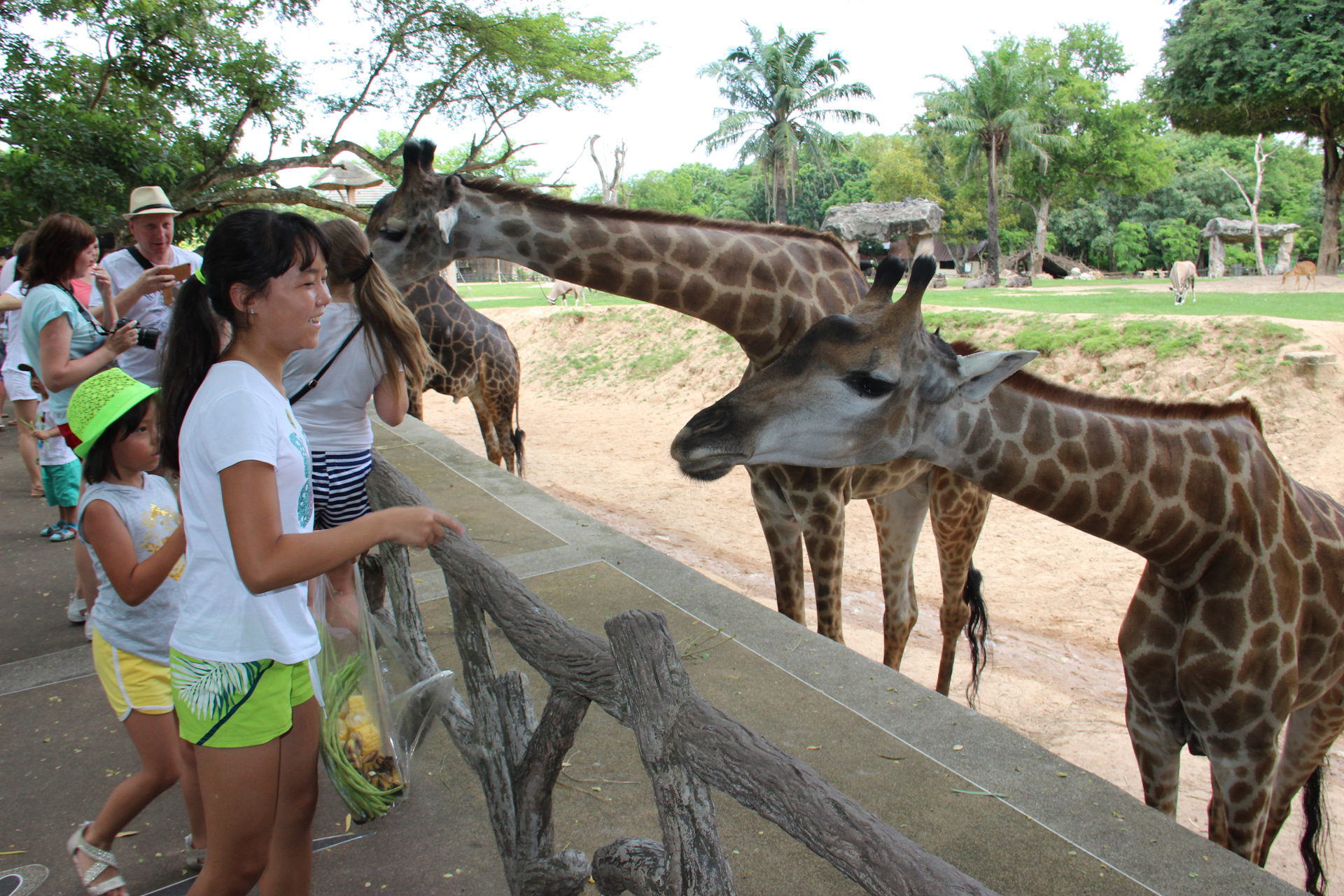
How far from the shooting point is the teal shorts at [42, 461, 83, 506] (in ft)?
15.9

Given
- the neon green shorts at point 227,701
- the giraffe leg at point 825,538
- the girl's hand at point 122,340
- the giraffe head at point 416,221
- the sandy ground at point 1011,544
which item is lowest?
the sandy ground at point 1011,544

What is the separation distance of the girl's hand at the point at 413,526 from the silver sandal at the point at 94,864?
4.66ft

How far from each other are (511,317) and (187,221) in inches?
428

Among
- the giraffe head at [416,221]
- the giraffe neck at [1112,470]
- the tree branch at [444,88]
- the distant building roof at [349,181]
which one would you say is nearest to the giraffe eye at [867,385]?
the giraffe neck at [1112,470]

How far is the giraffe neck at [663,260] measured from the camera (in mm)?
3523

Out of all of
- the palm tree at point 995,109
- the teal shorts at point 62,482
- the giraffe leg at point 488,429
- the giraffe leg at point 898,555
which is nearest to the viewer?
the giraffe leg at point 898,555

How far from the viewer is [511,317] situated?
74.4 feet

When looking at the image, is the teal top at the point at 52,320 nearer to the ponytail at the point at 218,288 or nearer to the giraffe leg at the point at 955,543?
the ponytail at the point at 218,288

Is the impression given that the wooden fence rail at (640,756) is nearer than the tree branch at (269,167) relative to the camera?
Yes

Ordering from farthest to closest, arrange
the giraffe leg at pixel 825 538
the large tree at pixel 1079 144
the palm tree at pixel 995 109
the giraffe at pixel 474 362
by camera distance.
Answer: the large tree at pixel 1079 144, the palm tree at pixel 995 109, the giraffe at pixel 474 362, the giraffe leg at pixel 825 538

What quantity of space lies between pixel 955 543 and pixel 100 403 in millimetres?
4002

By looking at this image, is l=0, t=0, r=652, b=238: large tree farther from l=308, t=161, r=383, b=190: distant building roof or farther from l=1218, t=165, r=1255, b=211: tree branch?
l=1218, t=165, r=1255, b=211: tree branch

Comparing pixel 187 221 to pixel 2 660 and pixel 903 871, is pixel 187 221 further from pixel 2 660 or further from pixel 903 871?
pixel 903 871

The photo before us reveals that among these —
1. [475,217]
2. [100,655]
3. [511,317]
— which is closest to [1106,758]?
[475,217]
